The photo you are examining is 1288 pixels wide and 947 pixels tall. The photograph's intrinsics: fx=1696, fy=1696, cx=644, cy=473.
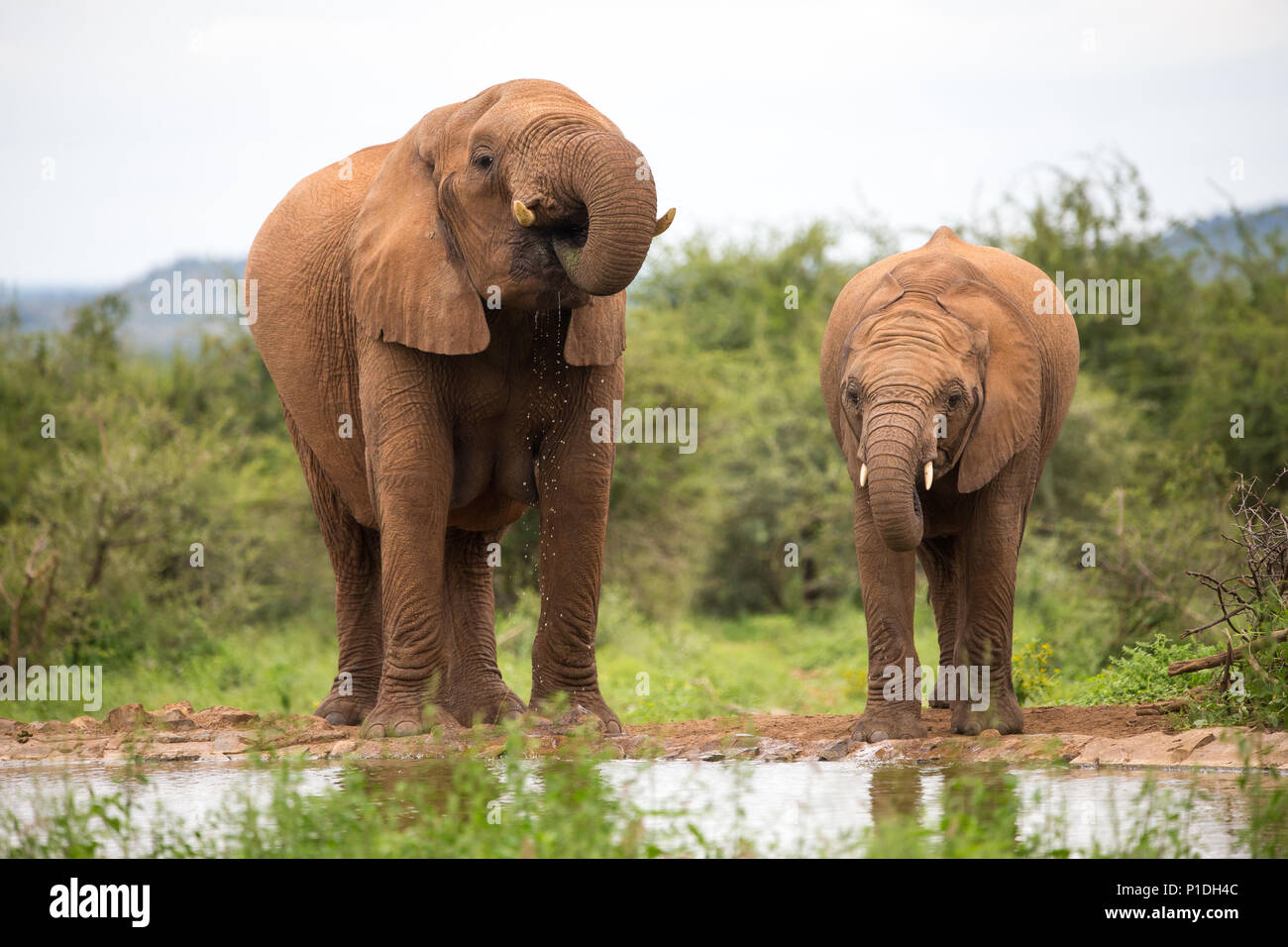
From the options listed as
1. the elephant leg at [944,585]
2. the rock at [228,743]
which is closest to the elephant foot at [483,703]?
the rock at [228,743]

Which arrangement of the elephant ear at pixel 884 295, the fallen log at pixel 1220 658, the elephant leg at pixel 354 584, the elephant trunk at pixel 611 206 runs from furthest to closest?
the elephant leg at pixel 354 584 < the elephant ear at pixel 884 295 < the fallen log at pixel 1220 658 < the elephant trunk at pixel 611 206

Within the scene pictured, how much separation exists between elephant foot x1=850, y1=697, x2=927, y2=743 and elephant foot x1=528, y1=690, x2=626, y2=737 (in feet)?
4.30

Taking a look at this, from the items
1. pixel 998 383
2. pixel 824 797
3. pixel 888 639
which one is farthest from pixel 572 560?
pixel 824 797

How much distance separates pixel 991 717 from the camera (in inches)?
344

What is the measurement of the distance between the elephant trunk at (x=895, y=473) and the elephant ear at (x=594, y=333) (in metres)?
1.45

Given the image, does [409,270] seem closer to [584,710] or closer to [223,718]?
[584,710]

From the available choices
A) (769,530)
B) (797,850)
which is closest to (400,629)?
(797,850)

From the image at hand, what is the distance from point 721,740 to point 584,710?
800 millimetres

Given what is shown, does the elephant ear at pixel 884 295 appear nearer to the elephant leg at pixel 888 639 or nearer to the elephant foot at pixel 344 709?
the elephant leg at pixel 888 639

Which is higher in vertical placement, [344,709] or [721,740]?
[344,709]

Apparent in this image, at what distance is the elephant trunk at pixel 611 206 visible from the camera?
7523 millimetres

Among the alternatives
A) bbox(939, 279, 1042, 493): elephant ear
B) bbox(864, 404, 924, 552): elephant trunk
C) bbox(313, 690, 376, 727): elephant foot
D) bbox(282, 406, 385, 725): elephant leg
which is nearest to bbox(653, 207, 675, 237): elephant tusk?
bbox(864, 404, 924, 552): elephant trunk

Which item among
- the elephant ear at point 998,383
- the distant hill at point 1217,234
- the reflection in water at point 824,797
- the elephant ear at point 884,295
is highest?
the distant hill at point 1217,234
